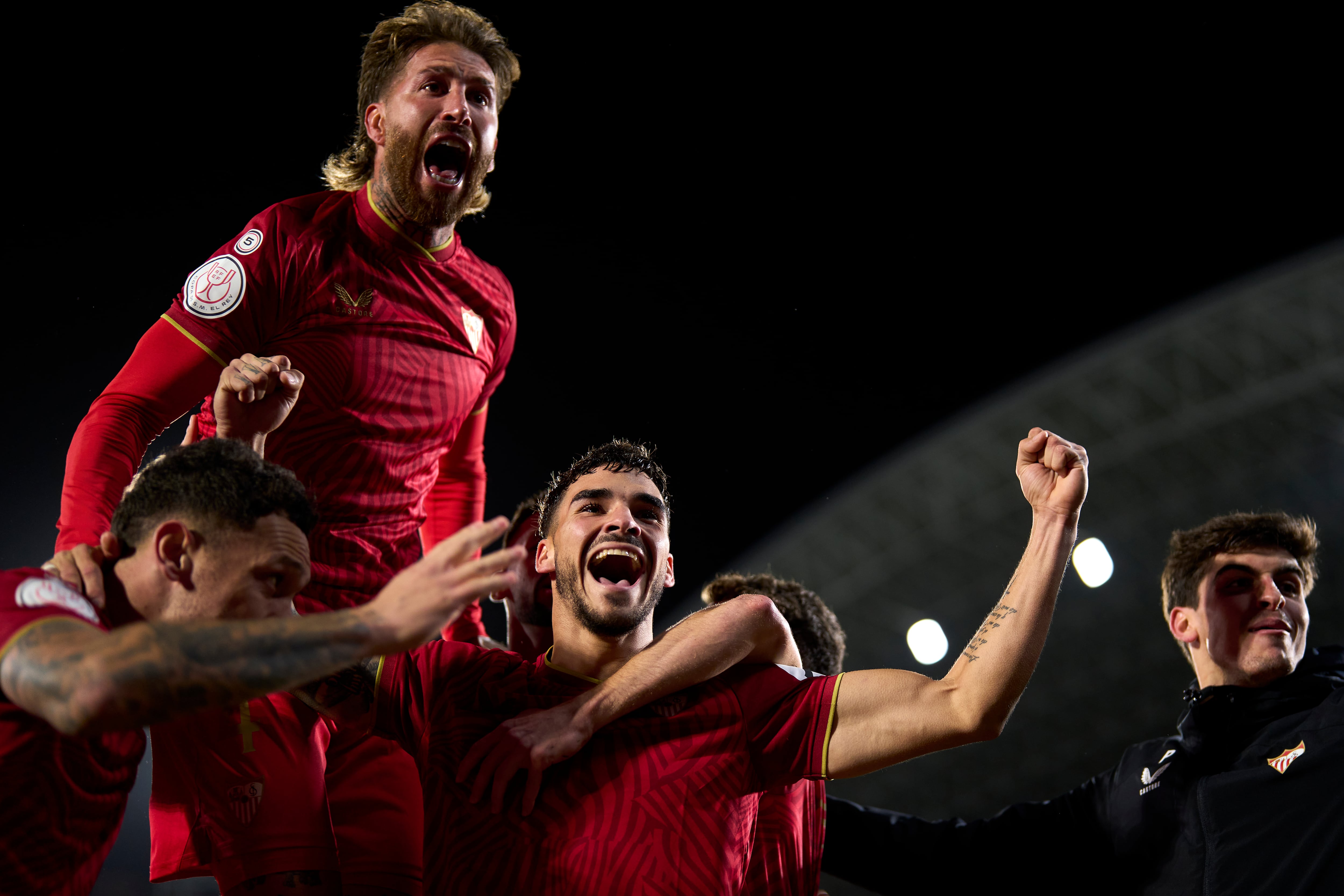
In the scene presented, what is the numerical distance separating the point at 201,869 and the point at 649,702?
1.39 meters

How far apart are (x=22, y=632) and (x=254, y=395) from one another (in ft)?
2.98

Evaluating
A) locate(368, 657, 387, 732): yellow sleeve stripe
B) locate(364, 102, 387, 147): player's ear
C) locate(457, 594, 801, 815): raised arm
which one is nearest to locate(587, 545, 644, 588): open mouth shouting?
locate(457, 594, 801, 815): raised arm

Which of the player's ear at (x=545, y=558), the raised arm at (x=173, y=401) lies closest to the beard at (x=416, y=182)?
the raised arm at (x=173, y=401)

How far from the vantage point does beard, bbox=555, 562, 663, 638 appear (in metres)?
2.93

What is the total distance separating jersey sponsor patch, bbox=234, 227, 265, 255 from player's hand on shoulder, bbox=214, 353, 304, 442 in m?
0.46

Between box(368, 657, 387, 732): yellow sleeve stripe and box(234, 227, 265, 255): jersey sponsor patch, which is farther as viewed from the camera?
box(234, 227, 265, 255): jersey sponsor patch

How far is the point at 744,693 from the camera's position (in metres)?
2.75

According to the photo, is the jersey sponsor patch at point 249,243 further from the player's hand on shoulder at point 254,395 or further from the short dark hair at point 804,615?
the short dark hair at point 804,615

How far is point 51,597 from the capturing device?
6.19 feet

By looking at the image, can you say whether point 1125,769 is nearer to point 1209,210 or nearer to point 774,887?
point 774,887

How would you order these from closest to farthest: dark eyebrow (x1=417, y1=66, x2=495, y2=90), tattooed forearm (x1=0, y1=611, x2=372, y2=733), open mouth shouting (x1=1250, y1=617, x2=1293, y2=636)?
tattooed forearm (x1=0, y1=611, x2=372, y2=733), dark eyebrow (x1=417, y1=66, x2=495, y2=90), open mouth shouting (x1=1250, y1=617, x2=1293, y2=636)

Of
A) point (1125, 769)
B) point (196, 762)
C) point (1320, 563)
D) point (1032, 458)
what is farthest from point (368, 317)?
point (1320, 563)

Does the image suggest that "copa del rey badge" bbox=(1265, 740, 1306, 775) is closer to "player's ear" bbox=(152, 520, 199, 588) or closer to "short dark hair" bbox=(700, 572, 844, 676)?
"short dark hair" bbox=(700, 572, 844, 676)

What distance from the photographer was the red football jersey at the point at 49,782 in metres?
1.90
